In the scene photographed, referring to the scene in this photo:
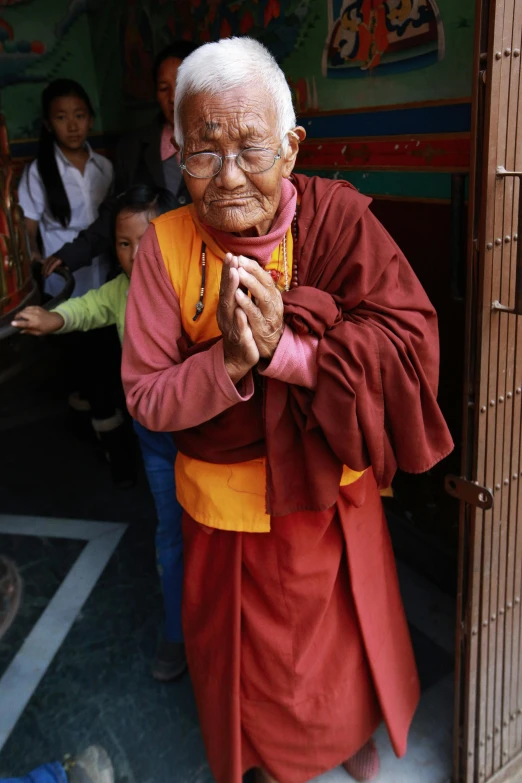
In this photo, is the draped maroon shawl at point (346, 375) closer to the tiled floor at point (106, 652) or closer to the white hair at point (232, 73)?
the white hair at point (232, 73)

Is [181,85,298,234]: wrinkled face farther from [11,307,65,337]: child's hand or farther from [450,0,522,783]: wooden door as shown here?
[11,307,65,337]: child's hand

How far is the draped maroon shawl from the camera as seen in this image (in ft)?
4.47

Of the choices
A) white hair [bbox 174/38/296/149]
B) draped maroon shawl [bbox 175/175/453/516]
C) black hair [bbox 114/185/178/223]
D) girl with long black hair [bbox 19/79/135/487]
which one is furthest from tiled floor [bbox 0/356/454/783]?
white hair [bbox 174/38/296/149]

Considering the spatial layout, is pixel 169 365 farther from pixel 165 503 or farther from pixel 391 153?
pixel 391 153

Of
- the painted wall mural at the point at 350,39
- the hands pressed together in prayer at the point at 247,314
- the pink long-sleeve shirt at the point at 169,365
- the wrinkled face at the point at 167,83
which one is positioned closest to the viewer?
the hands pressed together in prayer at the point at 247,314

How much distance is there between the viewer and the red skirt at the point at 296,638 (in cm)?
167

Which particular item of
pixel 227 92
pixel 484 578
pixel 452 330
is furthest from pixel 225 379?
pixel 452 330

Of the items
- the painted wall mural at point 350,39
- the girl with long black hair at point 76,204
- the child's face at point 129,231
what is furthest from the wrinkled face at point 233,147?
the girl with long black hair at point 76,204

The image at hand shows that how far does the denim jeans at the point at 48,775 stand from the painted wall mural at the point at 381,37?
7.64ft

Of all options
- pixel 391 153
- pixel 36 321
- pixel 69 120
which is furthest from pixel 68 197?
pixel 391 153

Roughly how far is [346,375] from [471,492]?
1.73 feet

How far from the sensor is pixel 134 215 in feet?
7.25

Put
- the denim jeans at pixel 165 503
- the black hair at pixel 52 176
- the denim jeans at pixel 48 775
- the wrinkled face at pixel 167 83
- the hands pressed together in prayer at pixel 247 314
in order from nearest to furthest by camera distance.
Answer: the hands pressed together in prayer at pixel 247 314 < the denim jeans at pixel 48 775 < the denim jeans at pixel 165 503 < the wrinkled face at pixel 167 83 < the black hair at pixel 52 176

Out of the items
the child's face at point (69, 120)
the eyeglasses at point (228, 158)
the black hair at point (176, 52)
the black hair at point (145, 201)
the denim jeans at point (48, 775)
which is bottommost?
the denim jeans at point (48, 775)
